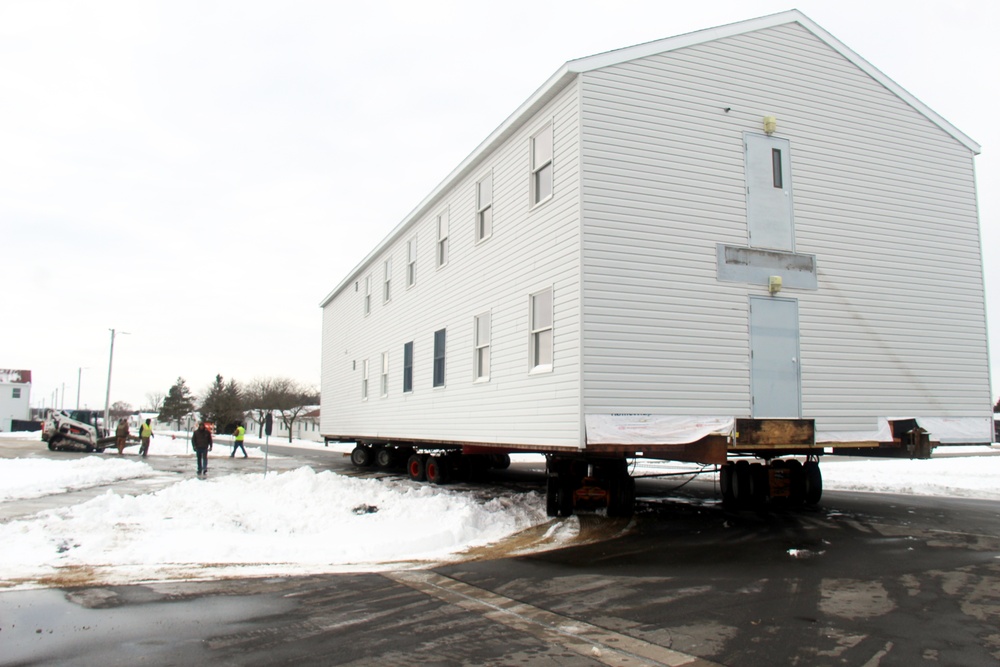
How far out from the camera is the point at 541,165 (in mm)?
14594

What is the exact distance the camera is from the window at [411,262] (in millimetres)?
21969

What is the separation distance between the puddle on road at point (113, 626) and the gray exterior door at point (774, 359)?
8.56 metres

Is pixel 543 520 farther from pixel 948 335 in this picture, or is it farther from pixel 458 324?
pixel 948 335

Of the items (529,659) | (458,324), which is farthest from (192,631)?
(458,324)

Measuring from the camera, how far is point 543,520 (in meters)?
13.8

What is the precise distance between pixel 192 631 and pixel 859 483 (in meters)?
19.3

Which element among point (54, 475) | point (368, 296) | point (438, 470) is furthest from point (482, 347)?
point (54, 475)

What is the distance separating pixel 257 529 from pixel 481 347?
6.02 m

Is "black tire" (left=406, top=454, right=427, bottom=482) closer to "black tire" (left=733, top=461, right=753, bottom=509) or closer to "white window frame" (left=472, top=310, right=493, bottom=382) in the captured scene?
"white window frame" (left=472, top=310, right=493, bottom=382)

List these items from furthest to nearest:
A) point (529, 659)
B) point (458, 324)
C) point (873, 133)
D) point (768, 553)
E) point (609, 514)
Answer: point (458, 324) → point (873, 133) → point (609, 514) → point (768, 553) → point (529, 659)

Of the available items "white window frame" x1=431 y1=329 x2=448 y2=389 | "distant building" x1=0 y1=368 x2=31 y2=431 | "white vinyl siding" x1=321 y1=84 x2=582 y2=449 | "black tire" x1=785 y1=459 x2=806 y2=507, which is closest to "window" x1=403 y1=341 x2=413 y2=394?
"white vinyl siding" x1=321 y1=84 x2=582 y2=449

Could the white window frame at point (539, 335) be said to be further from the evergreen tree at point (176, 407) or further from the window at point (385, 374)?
the evergreen tree at point (176, 407)

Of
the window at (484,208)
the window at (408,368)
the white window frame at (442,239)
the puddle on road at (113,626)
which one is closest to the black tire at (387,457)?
the window at (408,368)

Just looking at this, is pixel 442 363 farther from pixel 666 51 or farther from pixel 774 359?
pixel 666 51
